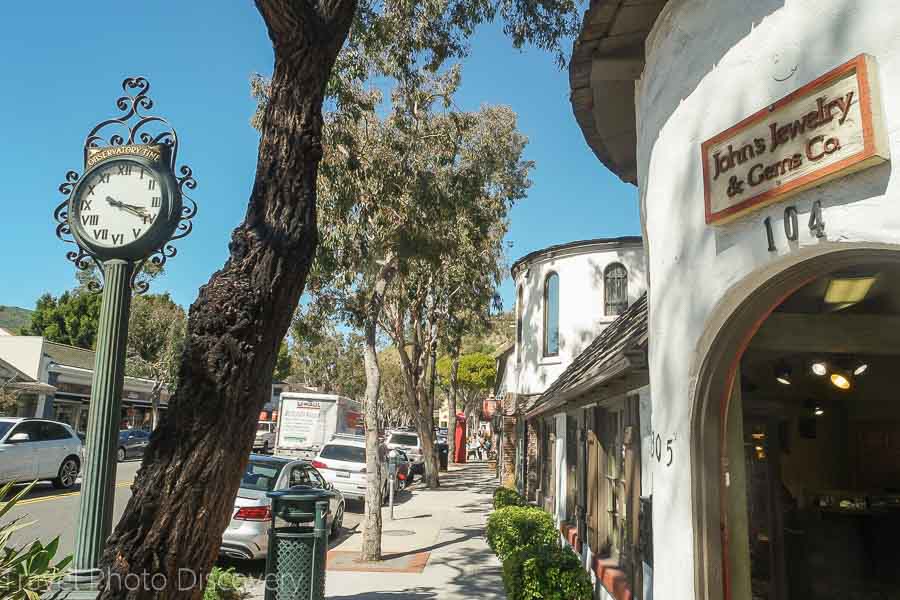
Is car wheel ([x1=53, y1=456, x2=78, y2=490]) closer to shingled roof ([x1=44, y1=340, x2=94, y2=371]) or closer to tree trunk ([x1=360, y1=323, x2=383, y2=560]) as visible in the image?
tree trunk ([x1=360, y1=323, x2=383, y2=560])

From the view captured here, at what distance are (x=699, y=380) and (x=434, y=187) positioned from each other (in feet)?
34.3

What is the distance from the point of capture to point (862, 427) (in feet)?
33.7

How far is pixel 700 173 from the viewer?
415 centimetres

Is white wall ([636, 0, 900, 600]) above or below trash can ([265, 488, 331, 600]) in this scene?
above

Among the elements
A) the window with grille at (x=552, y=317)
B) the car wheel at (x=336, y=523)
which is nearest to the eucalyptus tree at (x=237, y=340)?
the car wheel at (x=336, y=523)

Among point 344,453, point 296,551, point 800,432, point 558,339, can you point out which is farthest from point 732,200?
point 344,453

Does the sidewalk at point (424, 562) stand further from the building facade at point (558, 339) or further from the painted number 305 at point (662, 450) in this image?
the painted number 305 at point (662, 450)

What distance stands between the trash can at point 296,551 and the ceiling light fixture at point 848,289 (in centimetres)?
527

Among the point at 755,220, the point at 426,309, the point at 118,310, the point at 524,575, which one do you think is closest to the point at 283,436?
the point at 426,309

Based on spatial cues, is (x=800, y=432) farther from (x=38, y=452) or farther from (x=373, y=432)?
(x=38, y=452)

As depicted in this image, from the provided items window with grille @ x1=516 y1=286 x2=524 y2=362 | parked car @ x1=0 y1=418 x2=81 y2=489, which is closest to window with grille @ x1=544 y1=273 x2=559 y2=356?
window with grille @ x1=516 y1=286 x2=524 y2=362

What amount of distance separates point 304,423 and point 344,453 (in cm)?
888

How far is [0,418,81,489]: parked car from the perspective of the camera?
50.6 feet

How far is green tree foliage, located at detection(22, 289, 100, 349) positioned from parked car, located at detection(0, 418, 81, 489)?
30.9 meters
